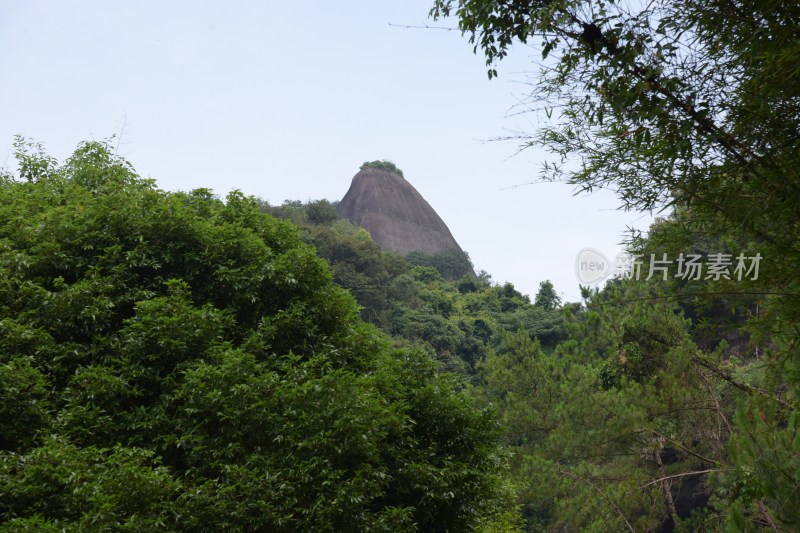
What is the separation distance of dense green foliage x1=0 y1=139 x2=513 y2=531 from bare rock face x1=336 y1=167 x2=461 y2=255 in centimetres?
4335

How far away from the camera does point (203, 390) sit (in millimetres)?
5172

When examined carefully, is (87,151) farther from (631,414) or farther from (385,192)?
(385,192)

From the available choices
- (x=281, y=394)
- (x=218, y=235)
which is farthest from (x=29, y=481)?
(x=218, y=235)

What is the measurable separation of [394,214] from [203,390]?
4701 centimetres

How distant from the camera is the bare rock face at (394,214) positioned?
51.0 meters

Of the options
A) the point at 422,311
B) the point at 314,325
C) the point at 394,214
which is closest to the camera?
the point at 314,325

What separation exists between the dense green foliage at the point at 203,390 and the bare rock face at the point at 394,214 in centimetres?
4335

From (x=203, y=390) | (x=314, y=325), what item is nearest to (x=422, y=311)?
(x=314, y=325)

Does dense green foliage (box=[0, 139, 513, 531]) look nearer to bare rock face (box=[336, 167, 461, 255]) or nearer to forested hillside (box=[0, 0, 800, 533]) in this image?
forested hillside (box=[0, 0, 800, 533])

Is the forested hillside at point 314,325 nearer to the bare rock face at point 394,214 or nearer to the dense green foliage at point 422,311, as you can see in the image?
the dense green foliage at point 422,311

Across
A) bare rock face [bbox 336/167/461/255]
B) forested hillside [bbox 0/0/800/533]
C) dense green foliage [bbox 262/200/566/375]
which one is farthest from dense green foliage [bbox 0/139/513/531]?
bare rock face [bbox 336/167/461/255]

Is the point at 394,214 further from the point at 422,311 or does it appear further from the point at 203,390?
the point at 203,390

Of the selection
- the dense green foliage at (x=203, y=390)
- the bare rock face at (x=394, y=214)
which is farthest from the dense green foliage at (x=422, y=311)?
the dense green foliage at (x=203, y=390)

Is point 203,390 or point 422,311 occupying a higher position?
point 422,311
